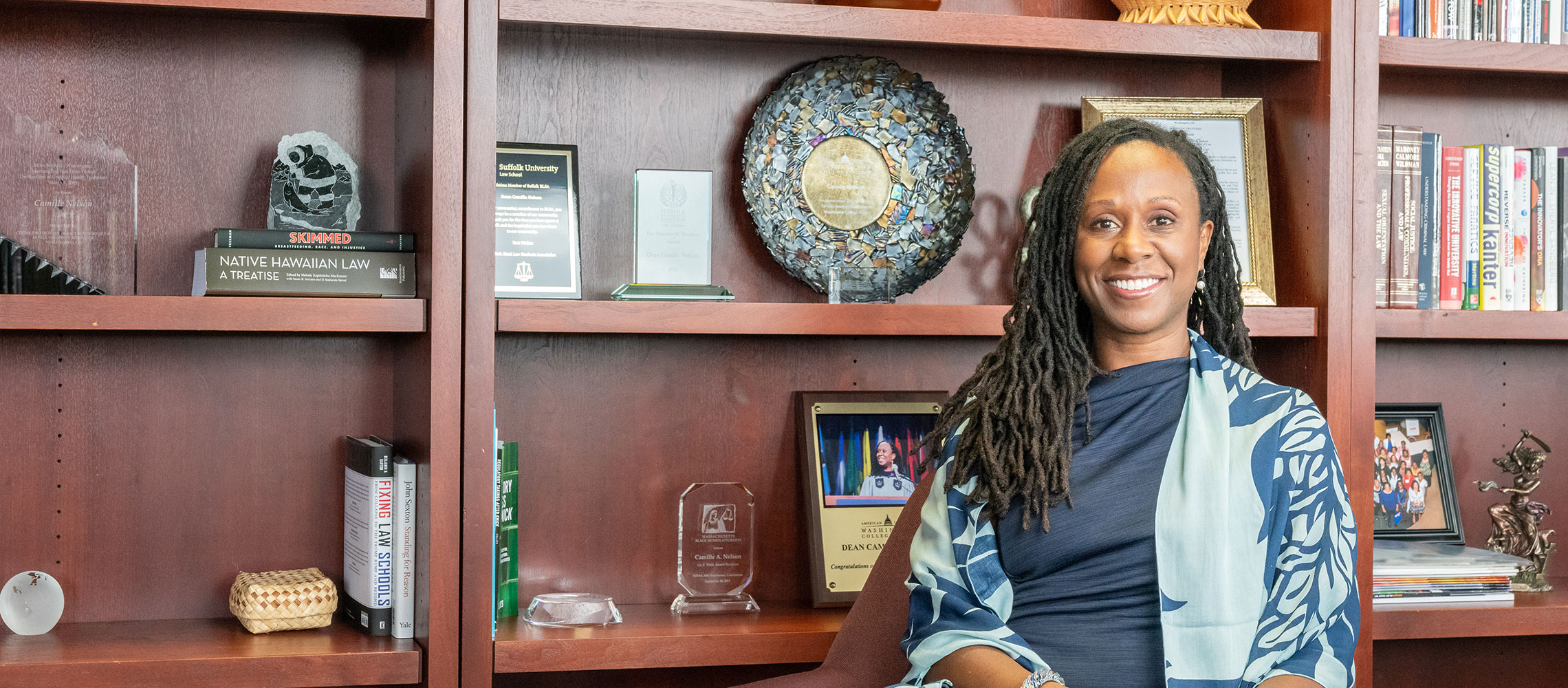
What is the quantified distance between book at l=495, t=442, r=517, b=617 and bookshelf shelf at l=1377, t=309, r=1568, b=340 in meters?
1.29

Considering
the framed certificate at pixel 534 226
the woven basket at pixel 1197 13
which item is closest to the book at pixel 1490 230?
the woven basket at pixel 1197 13

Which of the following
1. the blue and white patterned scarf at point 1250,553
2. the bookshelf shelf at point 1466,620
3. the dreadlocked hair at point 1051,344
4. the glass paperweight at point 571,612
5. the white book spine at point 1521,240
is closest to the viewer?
the blue and white patterned scarf at point 1250,553

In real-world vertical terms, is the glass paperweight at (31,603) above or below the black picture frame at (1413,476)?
below

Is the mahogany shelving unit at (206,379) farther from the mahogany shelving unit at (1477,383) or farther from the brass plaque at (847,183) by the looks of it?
the mahogany shelving unit at (1477,383)

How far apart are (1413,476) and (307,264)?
176 cm

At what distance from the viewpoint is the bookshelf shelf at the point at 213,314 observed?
1.55m

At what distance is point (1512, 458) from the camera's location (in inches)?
82.1

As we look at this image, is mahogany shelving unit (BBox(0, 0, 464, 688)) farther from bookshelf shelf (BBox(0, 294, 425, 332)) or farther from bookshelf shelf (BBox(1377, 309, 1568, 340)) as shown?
bookshelf shelf (BBox(1377, 309, 1568, 340))

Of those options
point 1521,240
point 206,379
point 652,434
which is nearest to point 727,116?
point 652,434

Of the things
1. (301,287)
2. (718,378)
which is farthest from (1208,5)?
(301,287)

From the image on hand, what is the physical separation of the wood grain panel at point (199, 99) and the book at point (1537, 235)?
1745 mm

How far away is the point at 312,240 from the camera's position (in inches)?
65.1

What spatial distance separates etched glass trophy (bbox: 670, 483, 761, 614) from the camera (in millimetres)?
1906

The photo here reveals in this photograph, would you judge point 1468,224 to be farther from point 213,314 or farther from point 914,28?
point 213,314
